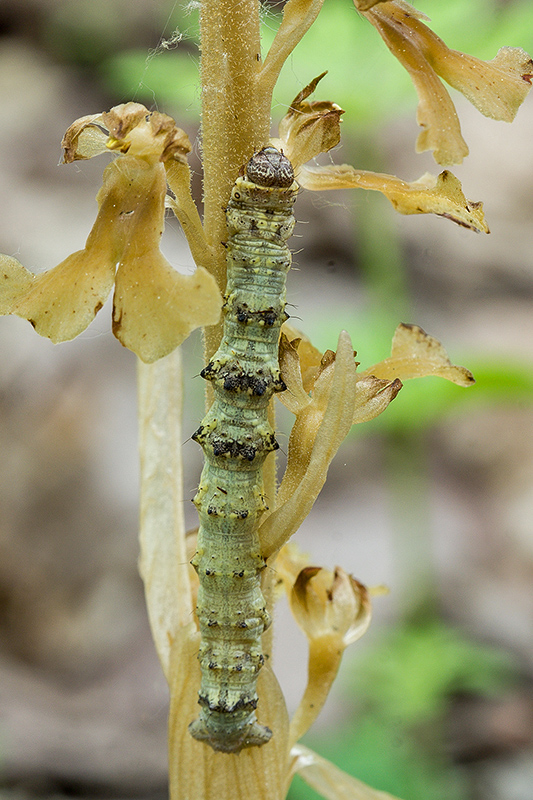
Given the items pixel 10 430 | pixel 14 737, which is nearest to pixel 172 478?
pixel 14 737

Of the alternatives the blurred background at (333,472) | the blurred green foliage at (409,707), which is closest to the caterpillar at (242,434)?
the blurred background at (333,472)

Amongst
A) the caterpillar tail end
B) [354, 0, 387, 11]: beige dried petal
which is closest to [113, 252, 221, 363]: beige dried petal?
[354, 0, 387, 11]: beige dried petal

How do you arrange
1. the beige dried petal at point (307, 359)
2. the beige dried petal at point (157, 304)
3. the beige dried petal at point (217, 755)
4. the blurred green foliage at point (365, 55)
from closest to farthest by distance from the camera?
the beige dried petal at point (157, 304) → the beige dried petal at point (307, 359) → the beige dried petal at point (217, 755) → the blurred green foliage at point (365, 55)

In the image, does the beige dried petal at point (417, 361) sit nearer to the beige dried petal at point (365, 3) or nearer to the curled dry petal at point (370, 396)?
the curled dry petal at point (370, 396)

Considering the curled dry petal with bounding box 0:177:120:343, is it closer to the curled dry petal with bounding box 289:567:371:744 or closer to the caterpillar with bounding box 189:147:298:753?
the caterpillar with bounding box 189:147:298:753

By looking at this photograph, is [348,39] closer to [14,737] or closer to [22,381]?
[22,381]

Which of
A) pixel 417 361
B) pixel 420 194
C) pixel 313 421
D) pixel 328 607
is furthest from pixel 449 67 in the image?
pixel 328 607
